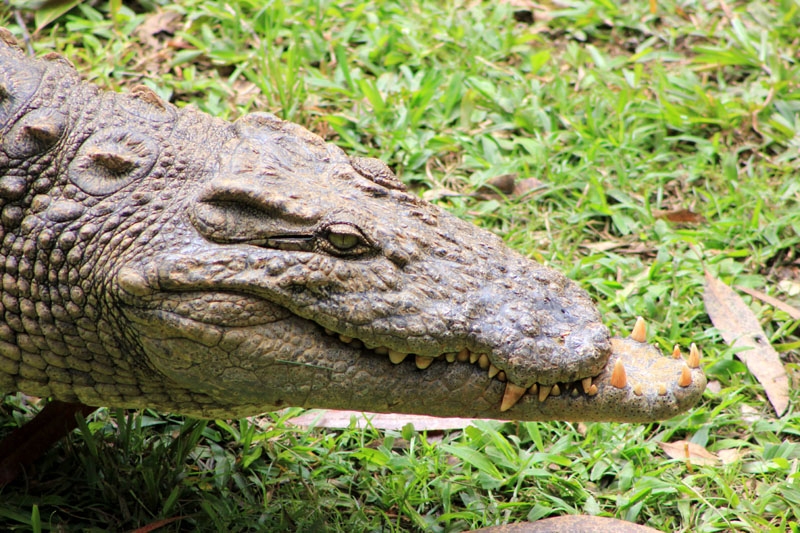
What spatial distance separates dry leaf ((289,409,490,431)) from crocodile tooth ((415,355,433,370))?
1.06 metres

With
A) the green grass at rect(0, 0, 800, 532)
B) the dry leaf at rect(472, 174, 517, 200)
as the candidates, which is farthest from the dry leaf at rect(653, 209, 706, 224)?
the dry leaf at rect(472, 174, 517, 200)

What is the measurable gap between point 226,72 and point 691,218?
2.84 metres

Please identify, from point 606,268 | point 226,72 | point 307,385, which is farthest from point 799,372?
point 226,72

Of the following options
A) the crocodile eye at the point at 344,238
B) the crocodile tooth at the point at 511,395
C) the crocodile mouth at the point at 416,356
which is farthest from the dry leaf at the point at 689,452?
the crocodile eye at the point at 344,238

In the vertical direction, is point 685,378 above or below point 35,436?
above

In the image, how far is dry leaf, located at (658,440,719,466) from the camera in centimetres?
370

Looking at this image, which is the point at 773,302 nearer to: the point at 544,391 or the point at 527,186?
the point at 527,186

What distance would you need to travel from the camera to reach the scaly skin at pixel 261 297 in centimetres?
274

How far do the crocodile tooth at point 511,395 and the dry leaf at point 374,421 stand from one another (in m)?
1.06

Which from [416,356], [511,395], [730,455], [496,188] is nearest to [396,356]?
[416,356]

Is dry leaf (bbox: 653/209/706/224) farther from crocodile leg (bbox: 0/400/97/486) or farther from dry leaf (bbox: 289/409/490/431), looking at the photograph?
crocodile leg (bbox: 0/400/97/486)

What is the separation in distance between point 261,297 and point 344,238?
313mm

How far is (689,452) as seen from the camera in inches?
147

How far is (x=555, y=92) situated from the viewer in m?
5.36
